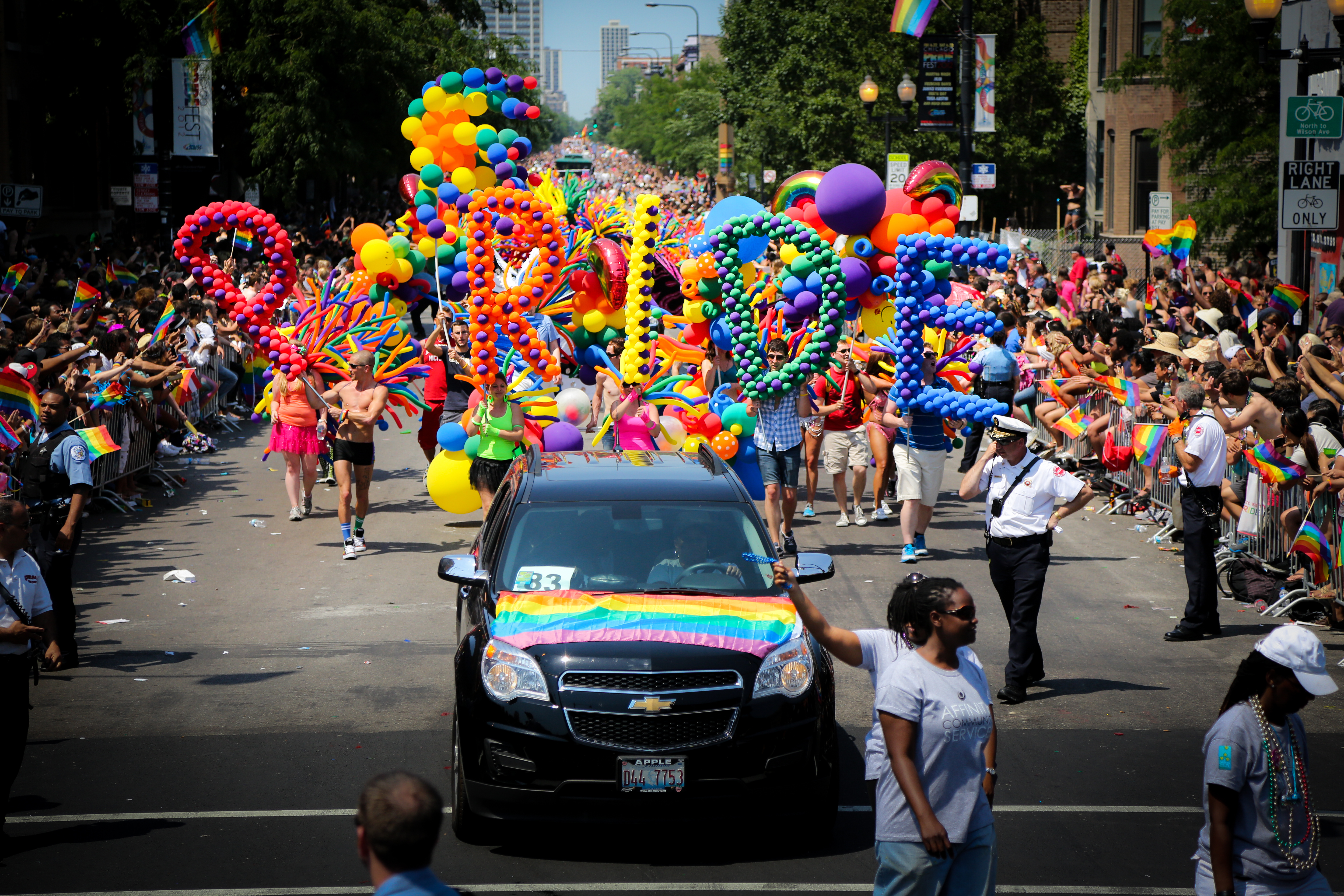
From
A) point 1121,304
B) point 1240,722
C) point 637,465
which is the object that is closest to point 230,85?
point 1121,304

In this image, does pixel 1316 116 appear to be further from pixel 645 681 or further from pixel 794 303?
pixel 645 681

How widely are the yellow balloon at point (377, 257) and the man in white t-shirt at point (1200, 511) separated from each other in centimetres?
877

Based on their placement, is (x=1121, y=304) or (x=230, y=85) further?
(x=230, y=85)

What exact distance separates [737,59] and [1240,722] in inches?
1950

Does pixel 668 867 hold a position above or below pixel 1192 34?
below

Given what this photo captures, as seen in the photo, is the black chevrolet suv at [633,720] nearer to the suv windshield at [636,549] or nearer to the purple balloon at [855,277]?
the suv windshield at [636,549]

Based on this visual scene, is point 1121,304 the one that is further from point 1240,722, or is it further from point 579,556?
point 1240,722

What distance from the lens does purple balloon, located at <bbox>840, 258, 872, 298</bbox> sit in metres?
13.7

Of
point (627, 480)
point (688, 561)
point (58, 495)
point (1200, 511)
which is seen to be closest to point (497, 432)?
point (58, 495)

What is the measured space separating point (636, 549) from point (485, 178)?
11.3m

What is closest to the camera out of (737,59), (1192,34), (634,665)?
(634,665)

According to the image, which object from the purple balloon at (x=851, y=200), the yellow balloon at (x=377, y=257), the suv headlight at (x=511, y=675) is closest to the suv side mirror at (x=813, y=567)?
the suv headlight at (x=511, y=675)

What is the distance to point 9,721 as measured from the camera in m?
6.35

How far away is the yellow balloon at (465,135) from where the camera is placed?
1736 cm
